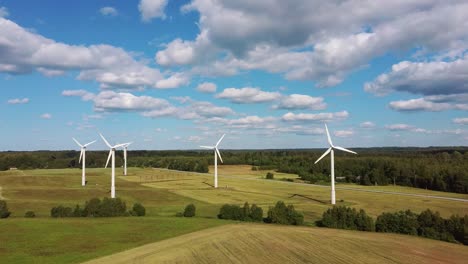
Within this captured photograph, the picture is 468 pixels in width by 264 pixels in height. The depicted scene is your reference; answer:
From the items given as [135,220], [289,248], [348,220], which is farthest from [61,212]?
[348,220]

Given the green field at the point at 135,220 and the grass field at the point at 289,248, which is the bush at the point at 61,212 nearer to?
the green field at the point at 135,220

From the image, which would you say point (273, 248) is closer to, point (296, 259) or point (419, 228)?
point (296, 259)


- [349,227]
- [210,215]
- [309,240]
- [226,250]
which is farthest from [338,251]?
[210,215]

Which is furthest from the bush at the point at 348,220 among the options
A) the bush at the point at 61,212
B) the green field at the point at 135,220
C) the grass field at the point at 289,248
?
the bush at the point at 61,212

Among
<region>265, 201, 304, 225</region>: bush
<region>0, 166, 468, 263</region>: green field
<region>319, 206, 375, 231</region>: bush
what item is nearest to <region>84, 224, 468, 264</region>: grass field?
<region>0, 166, 468, 263</region>: green field

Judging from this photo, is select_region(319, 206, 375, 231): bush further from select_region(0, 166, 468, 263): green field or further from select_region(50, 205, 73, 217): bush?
select_region(50, 205, 73, 217): bush
